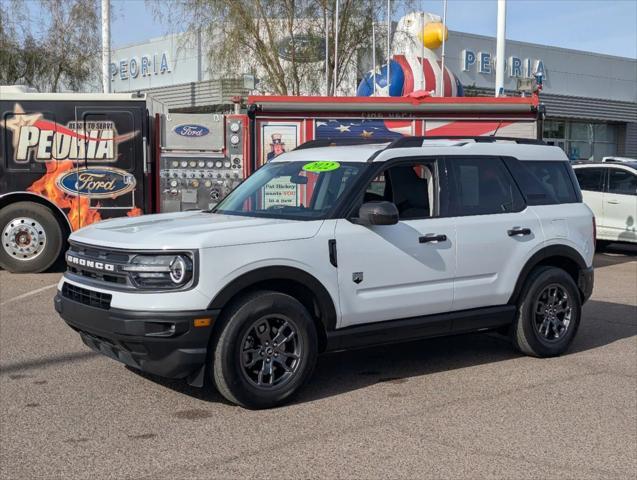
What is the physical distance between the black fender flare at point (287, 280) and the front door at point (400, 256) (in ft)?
0.40

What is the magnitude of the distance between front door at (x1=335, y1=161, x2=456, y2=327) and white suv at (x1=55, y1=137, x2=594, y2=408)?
1 cm

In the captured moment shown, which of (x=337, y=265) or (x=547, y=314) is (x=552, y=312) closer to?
(x=547, y=314)

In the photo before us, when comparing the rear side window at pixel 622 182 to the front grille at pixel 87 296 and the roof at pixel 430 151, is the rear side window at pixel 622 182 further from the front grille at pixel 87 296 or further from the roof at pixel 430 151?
the front grille at pixel 87 296

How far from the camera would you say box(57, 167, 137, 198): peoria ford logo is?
11508 millimetres

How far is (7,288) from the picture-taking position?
1051cm

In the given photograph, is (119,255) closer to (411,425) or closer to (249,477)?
(249,477)

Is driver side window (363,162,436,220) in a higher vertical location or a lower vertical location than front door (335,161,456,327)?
higher

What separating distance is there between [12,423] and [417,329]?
9.69 ft

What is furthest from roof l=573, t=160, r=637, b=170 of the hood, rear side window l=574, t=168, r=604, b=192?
the hood

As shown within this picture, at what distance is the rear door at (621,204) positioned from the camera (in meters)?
14.8

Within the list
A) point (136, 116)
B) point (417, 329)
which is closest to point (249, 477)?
point (417, 329)

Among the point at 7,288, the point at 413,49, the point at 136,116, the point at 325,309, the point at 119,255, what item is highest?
the point at 413,49

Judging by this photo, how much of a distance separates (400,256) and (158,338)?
75.7 inches

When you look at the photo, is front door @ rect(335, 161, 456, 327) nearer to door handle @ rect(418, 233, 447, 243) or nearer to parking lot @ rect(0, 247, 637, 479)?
door handle @ rect(418, 233, 447, 243)
